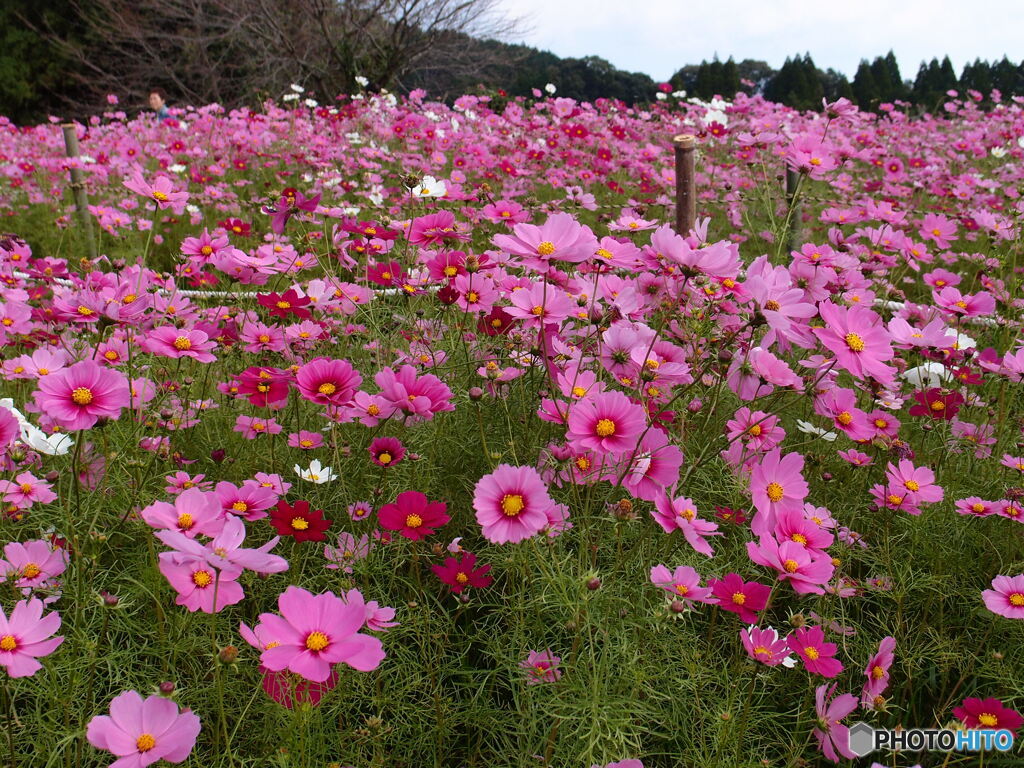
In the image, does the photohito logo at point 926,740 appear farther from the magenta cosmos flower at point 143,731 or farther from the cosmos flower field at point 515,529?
the magenta cosmos flower at point 143,731

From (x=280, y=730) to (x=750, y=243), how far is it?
148 inches

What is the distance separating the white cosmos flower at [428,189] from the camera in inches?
67.7

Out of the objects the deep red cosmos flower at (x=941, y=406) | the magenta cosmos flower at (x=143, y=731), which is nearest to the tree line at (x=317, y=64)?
the deep red cosmos flower at (x=941, y=406)

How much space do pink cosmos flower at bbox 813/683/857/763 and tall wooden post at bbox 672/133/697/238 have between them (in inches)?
67.5

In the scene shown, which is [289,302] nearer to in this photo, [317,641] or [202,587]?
[202,587]

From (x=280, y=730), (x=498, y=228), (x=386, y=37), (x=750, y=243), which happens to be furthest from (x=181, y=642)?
(x=386, y=37)

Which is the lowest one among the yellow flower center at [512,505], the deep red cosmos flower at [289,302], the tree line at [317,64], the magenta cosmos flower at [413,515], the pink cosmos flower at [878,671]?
the pink cosmos flower at [878,671]

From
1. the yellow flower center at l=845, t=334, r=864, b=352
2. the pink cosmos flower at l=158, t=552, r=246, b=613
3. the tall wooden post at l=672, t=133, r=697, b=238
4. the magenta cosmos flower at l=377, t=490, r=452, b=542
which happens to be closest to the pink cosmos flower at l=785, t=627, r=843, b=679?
the yellow flower center at l=845, t=334, r=864, b=352

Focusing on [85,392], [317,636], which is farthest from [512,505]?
[85,392]

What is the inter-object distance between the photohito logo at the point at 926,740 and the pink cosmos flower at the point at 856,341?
0.51 metres

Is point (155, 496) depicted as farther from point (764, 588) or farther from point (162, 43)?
point (162, 43)

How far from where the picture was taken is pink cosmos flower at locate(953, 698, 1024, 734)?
0.95 m

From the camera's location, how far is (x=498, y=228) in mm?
3580

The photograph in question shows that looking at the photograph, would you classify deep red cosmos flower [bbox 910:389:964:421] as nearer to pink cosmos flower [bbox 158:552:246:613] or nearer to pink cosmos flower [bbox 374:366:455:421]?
pink cosmos flower [bbox 374:366:455:421]
